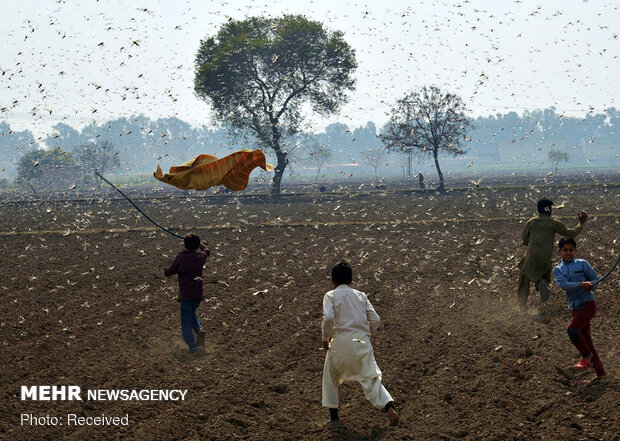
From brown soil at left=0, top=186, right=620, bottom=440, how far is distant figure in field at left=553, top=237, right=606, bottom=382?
1.10 ft

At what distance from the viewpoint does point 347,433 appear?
6785 millimetres

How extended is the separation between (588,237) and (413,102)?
3704 cm

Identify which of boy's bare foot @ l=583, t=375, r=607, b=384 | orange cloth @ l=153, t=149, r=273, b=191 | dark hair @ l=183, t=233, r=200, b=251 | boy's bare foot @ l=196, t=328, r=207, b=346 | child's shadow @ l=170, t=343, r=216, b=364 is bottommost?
child's shadow @ l=170, t=343, r=216, b=364

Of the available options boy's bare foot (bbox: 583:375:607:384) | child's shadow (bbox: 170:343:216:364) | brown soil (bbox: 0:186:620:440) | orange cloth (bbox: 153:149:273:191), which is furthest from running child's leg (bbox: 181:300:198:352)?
boy's bare foot (bbox: 583:375:607:384)

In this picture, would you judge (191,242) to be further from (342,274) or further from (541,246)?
(541,246)

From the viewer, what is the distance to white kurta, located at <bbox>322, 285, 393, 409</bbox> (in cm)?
681

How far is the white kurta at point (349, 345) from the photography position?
6.81 meters

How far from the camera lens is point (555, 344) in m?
9.14

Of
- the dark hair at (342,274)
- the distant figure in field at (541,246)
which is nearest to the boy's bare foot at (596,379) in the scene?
the dark hair at (342,274)

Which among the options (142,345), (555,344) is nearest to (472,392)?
(555,344)

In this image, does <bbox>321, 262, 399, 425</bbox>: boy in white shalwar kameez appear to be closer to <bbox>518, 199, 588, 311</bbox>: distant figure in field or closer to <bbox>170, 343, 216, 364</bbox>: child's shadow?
<bbox>170, 343, 216, 364</bbox>: child's shadow

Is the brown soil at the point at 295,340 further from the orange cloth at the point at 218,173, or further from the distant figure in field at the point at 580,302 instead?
the orange cloth at the point at 218,173

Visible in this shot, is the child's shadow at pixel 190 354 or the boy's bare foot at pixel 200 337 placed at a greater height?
the boy's bare foot at pixel 200 337

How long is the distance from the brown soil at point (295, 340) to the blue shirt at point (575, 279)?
925mm
